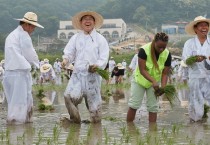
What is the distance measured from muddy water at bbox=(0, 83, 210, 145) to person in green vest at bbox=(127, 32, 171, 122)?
357 millimetres

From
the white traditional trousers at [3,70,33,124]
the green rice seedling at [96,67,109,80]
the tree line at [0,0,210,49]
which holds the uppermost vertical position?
the tree line at [0,0,210,49]

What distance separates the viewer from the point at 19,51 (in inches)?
361

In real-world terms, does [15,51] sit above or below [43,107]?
above

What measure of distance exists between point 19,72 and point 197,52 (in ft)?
10.1

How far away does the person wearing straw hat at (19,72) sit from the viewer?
29.8ft

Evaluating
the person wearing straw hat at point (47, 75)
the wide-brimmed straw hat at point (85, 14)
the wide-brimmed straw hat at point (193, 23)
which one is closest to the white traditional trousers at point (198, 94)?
the wide-brimmed straw hat at point (193, 23)

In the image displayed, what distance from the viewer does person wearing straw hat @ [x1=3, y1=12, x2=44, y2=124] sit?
909cm

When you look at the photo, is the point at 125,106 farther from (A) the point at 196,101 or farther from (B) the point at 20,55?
(B) the point at 20,55

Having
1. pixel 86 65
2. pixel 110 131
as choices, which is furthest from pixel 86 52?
pixel 110 131

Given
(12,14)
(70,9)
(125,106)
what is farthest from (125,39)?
(125,106)

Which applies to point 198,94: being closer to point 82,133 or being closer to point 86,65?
point 86,65

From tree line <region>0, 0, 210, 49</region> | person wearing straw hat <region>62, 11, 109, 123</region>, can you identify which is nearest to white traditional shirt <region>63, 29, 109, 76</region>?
person wearing straw hat <region>62, 11, 109, 123</region>

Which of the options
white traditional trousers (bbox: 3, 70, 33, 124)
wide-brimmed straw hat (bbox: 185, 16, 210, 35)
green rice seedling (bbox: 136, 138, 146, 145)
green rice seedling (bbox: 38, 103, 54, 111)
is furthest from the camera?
green rice seedling (bbox: 38, 103, 54, 111)

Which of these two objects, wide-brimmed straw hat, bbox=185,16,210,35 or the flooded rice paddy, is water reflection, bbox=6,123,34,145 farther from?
wide-brimmed straw hat, bbox=185,16,210,35
